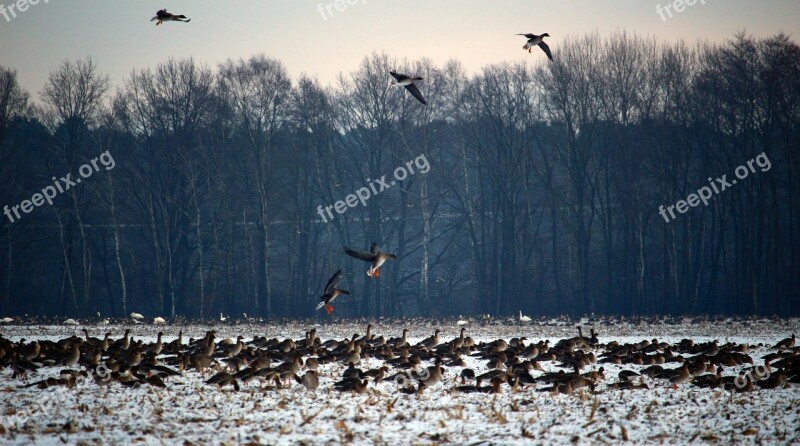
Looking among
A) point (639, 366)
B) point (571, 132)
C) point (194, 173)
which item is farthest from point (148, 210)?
point (639, 366)

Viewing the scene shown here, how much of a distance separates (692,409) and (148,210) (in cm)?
4123

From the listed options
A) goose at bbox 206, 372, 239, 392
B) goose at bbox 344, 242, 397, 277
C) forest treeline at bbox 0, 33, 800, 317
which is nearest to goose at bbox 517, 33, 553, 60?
goose at bbox 344, 242, 397, 277

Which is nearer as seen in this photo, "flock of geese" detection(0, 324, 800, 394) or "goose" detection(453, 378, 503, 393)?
"goose" detection(453, 378, 503, 393)

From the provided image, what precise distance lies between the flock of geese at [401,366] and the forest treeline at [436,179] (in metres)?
27.1

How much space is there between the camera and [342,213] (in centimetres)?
5138

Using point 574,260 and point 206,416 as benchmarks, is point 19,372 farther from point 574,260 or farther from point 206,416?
point 574,260

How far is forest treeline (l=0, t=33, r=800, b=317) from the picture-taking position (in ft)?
144

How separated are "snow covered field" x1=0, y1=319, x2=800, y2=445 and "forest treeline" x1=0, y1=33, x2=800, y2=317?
31.9 metres

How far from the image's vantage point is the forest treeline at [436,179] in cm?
4378

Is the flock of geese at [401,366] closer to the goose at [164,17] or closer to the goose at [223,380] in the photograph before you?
the goose at [223,380]

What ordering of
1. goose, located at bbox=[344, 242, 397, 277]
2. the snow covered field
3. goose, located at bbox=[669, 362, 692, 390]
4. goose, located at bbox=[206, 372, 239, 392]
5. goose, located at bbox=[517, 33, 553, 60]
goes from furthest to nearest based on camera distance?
goose, located at bbox=[517, 33, 553, 60]
goose, located at bbox=[344, 242, 397, 277]
goose, located at bbox=[669, 362, 692, 390]
goose, located at bbox=[206, 372, 239, 392]
the snow covered field

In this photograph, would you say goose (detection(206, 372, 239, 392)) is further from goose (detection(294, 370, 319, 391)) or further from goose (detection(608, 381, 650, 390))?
goose (detection(608, 381, 650, 390))

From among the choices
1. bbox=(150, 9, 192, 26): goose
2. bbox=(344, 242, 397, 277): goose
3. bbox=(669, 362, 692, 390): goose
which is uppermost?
bbox=(150, 9, 192, 26): goose

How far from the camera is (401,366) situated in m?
15.3
